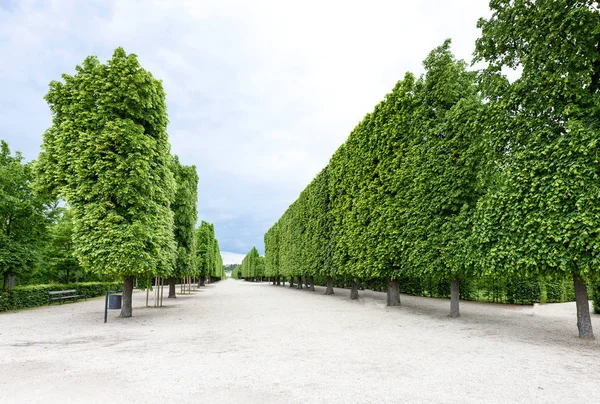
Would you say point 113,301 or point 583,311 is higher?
point 583,311

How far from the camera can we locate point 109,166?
13438 mm

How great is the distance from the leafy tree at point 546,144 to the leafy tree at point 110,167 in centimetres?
1214

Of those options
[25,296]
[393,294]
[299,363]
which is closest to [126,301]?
[25,296]

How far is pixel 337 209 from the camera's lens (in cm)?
2373

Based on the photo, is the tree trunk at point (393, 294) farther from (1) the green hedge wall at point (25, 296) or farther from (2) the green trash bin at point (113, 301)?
(1) the green hedge wall at point (25, 296)

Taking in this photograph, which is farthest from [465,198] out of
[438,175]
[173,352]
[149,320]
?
[149,320]

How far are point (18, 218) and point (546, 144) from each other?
25.5 metres

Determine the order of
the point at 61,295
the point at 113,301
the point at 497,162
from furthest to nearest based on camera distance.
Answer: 1. the point at 61,295
2. the point at 113,301
3. the point at 497,162

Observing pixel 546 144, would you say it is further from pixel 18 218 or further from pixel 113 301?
pixel 18 218

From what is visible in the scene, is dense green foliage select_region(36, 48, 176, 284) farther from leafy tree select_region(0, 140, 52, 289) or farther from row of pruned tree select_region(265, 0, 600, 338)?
row of pruned tree select_region(265, 0, 600, 338)

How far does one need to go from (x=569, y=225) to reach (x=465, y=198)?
4.79m

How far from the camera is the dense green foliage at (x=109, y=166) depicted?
12.9 metres

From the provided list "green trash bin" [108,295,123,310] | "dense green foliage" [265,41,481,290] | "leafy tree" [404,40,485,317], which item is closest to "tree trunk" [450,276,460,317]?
"leafy tree" [404,40,485,317]

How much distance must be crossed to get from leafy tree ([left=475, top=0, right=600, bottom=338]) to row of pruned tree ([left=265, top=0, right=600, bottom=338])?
0.10 feet
